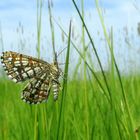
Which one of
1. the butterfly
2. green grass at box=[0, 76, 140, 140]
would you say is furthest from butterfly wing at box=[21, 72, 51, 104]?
green grass at box=[0, 76, 140, 140]

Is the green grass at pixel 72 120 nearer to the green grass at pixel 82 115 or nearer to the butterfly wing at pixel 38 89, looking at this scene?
the green grass at pixel 82 115

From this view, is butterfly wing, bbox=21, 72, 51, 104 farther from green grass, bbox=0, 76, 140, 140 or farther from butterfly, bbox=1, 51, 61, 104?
green grass, bbox=0, 76, 140, 140

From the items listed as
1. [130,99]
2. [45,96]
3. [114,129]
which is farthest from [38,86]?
[130,99]

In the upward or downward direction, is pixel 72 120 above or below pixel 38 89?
below

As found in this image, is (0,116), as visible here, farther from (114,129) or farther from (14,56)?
(14,56)

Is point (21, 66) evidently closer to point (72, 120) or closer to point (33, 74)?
point (33, 74)

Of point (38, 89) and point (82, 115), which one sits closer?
point (38, 89)

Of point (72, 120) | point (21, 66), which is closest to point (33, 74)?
point (21, 66)
